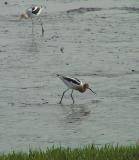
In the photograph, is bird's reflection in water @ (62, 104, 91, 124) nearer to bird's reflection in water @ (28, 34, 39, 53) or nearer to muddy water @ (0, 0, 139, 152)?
muddy water @ (0, 0, 139, 152)

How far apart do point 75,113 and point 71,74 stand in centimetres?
312

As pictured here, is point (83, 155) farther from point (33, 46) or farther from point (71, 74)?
point (33, 46)

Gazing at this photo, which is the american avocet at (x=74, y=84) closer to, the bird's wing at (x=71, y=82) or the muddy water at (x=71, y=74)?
the bird's wing at (x=71, y=82)

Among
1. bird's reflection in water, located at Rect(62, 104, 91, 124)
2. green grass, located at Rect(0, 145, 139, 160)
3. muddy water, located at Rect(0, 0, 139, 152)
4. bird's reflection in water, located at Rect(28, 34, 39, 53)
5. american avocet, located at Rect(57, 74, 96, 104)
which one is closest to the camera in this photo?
green grass, located at Rect(0, 145, 139, 160)

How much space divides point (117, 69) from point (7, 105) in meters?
3.82

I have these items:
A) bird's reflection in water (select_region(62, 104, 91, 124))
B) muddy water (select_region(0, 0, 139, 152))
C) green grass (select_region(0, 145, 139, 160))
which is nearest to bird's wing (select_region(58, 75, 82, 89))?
muddy water (select_region(0, 0, 139, 152))

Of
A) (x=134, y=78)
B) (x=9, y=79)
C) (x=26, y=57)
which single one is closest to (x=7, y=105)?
(x=9, y=79)

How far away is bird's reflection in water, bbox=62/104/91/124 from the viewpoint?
13.4 metres

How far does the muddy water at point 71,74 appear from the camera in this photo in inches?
488

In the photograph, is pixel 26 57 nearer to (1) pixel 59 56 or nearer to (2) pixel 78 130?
(1) pixel 59 56

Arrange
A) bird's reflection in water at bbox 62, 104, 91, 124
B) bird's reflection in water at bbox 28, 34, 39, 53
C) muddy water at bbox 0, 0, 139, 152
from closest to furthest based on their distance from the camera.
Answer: muddy water at bbox 0, 0, 139, 152, bird's reflection in water at bbox 62, 104, 91, 124, bird's reflection in water at bbox 28, 34, 39, 53

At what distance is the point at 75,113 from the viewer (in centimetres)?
1390

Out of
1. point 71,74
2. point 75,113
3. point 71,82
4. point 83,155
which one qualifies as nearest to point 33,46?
point 71,74

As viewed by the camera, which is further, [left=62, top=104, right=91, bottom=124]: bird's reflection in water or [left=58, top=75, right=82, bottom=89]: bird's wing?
[left=58, top=75, right=82, bottom=89]: bird's wing
